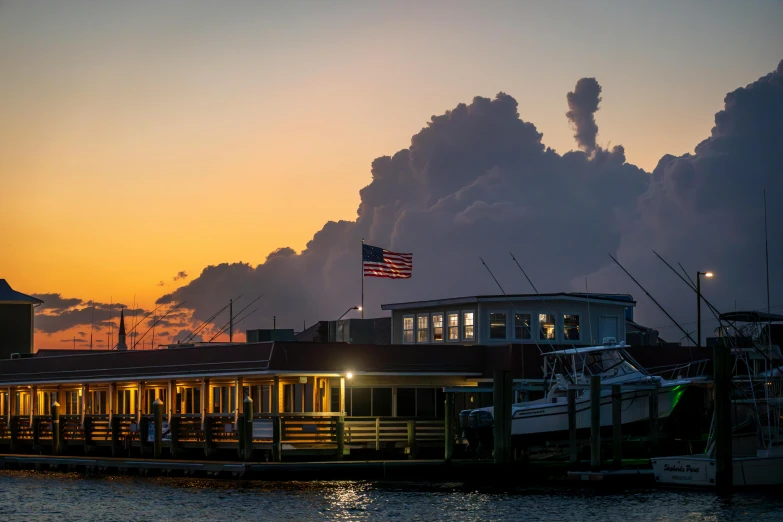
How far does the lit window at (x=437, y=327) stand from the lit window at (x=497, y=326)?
2.72 m

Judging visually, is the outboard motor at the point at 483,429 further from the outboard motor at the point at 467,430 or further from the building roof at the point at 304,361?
the building roof at the point at 304,361

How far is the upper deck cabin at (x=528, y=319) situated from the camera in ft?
169

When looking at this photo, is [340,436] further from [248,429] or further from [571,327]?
[571,327]

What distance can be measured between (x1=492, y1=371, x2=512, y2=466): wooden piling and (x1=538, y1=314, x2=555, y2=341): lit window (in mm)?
10032

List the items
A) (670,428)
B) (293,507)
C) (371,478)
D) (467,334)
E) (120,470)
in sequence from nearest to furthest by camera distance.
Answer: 1. (293,507)
2. (371,478)
3. (670,428)
4. (120,470)
5. (467,334)

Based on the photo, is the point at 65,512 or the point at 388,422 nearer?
the point at 65,512

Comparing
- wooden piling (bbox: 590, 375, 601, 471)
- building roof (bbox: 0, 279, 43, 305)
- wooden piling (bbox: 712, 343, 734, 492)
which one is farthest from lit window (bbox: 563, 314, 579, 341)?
building roof (bbox: 0, 279, 43, 305)

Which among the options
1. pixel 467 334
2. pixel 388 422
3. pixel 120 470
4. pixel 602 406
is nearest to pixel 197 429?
pixel 120 470

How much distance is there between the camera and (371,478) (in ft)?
139

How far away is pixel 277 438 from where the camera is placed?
44.9 meters

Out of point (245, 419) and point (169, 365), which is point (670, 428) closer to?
point (245, 419)

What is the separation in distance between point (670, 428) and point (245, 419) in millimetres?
15559

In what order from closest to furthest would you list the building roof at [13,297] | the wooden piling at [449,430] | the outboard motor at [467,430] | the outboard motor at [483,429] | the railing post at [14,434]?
the wooden piling at [449,430]
the outboard motor at [483,429]
the outboard motor at [467,430]
the railing post at [14,434]
the building roof at [13,297]

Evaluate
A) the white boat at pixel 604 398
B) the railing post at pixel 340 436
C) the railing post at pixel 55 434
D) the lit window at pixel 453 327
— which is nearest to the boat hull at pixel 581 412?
the white boat at pixel 604 398
